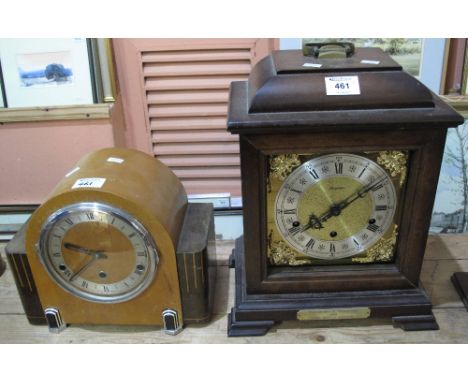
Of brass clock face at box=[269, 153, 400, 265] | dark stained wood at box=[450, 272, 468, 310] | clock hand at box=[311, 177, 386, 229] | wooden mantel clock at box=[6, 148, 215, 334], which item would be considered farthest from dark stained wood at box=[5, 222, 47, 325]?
dark stained wood at box=[450, 272, 468, 310]

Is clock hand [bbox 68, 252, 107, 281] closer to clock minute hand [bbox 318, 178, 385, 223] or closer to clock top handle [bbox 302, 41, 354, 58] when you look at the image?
clock minute hand [bbox 318, 178, 385, 223]

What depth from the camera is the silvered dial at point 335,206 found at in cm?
109

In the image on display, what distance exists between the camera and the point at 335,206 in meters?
1.13

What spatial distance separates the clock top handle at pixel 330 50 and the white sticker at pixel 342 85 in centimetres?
11

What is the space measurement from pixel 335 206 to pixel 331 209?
0.4 inches

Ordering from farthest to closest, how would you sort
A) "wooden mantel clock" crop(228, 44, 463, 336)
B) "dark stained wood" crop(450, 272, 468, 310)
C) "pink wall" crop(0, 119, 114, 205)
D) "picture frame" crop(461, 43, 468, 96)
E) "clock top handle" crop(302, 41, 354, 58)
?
1. "pink wall" crop(0, 119, 114, 205)
2. "picture frame" crop(461, 43, 468, 96)
3. "dark stained wood" crop(450, 272, 468, 310)
4. "clock top handle" crop(302, 41, 354, 58)
5. "wooden mantel clock" crop(228, 44, 463, 336)

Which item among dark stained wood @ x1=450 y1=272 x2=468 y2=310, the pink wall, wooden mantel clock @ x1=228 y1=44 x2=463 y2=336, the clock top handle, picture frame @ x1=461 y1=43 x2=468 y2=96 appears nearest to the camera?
wooden mantel clock @ x1=228 y1=44 x2=463 y2=336

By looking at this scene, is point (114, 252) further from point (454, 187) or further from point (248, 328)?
point (454, 187)

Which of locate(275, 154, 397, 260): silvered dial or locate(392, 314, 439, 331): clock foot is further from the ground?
locate(275, 154, 397, 260): silvered dial

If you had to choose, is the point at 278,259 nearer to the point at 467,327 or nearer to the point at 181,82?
the point at 467,327

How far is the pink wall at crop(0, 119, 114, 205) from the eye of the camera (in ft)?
5.01

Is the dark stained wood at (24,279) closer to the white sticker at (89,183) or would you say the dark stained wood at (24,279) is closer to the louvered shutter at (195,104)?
the white sticker at (89,183)

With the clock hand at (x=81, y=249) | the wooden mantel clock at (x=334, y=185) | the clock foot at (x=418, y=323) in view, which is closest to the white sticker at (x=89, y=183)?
the clock hand at (x=81, y=249)

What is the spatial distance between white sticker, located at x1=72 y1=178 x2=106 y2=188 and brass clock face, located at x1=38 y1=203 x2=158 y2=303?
40 millimetres
